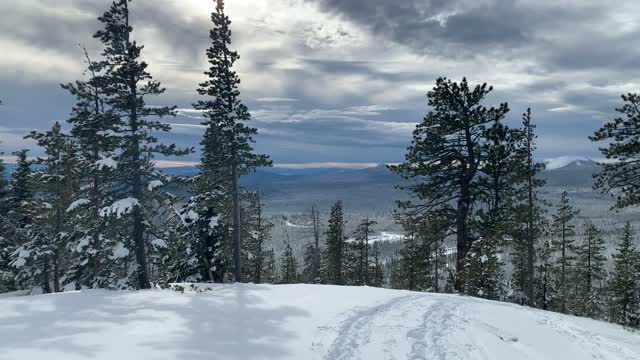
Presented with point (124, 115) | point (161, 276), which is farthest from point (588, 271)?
point (124, 115)

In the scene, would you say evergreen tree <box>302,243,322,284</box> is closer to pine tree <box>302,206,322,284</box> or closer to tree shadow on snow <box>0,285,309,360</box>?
pine tree <box>302,206,322,284</box>

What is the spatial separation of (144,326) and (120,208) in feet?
33.1

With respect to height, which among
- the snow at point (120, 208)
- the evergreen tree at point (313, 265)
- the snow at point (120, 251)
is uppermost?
the snow at point (120, 208)

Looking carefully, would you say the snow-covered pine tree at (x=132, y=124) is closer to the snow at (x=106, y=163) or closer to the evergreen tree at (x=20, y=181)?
the snow at (x=106, y=163)

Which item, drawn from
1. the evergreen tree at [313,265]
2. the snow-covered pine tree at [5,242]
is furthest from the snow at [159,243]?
the evergreen tree at [313,265]

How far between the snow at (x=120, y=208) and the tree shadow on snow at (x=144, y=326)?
4.72m

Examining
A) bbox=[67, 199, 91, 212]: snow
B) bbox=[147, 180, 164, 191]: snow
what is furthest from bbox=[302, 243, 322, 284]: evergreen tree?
bbox=[67, 199, 91, 212]: snow

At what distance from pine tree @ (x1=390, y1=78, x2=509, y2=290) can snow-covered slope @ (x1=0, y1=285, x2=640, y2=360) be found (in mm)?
7736

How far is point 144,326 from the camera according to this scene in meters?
10.8

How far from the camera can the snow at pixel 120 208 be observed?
1912 cm

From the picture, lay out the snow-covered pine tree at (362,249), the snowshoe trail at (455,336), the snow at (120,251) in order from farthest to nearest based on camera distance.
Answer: the snow-covered pine tree at (362,249)
the snow at (120,251)
the snowshoe trail at (455,336)

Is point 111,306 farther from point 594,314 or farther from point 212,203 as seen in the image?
point 594,314

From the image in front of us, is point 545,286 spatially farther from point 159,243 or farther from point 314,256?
point 159,243

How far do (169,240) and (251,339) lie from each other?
14.3 meters
